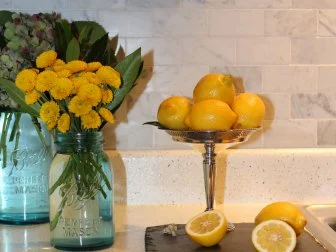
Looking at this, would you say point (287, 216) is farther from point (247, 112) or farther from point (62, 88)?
point (62, 88)

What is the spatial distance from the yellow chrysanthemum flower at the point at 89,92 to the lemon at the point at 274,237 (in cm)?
37

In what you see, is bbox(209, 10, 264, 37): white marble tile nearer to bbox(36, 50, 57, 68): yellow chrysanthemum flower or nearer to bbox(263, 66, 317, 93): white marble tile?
bbox(263, 66, 317, 93): white marble tile

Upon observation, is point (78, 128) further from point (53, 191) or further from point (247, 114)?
point (247, 114)

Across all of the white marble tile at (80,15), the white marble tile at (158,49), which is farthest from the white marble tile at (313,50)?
the white marble tile at (80,15)

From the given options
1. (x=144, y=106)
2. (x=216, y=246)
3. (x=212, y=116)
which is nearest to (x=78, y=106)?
(x=212, y=116)

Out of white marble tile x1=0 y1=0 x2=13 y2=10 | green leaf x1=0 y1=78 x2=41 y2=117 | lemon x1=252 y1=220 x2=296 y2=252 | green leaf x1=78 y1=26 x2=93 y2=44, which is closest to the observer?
lemon x1=252 y1=220 x2=296 y2=252

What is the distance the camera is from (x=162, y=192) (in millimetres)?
1650

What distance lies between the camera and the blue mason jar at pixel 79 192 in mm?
1238

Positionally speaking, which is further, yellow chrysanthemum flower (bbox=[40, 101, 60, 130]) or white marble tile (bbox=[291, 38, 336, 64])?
white marble tile (bbox=[291, 38, 336, 64])

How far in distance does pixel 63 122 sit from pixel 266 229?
0.41m

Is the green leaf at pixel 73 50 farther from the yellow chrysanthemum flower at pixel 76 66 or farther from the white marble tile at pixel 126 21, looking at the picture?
the white marble tile at pixel 126 21

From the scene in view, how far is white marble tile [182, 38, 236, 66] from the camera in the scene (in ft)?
5.48

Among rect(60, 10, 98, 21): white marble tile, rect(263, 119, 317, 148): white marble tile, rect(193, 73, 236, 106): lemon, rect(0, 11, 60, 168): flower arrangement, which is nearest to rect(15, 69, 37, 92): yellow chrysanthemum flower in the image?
rect(0, 11, 60, 168): flower arrangement

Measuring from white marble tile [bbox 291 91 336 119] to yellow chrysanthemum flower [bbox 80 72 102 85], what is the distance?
2.18ft
